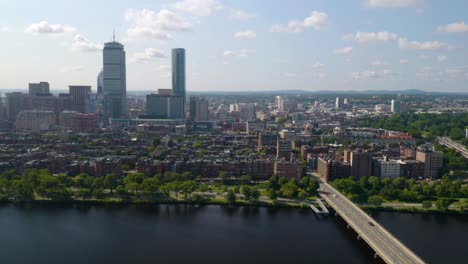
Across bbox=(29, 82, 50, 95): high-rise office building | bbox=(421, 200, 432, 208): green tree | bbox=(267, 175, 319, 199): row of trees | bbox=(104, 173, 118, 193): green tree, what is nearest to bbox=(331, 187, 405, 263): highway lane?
bbox=(267, 175, 319, 199): row of trees

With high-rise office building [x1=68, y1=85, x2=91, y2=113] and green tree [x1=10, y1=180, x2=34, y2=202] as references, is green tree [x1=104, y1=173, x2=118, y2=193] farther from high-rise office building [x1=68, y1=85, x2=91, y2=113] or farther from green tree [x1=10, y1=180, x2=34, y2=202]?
high-rise office building [x1=68, y1=85, x2=91, y2=113]

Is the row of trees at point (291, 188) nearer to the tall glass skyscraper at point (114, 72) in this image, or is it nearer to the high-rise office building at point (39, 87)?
the tall glass skyscraper at point (114, 72)

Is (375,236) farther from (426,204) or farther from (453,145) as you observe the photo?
(453,145)

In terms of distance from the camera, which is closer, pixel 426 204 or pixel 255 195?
pixel 426 204

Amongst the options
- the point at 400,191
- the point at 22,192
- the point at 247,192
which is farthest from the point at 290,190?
the point at 22,192

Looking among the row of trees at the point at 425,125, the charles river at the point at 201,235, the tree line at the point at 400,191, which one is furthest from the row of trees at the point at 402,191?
the row of trees at the point at 425,125

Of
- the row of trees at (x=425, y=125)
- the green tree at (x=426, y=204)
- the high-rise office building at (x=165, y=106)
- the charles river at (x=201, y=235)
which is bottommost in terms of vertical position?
the charles river at (x=201, y=235)
